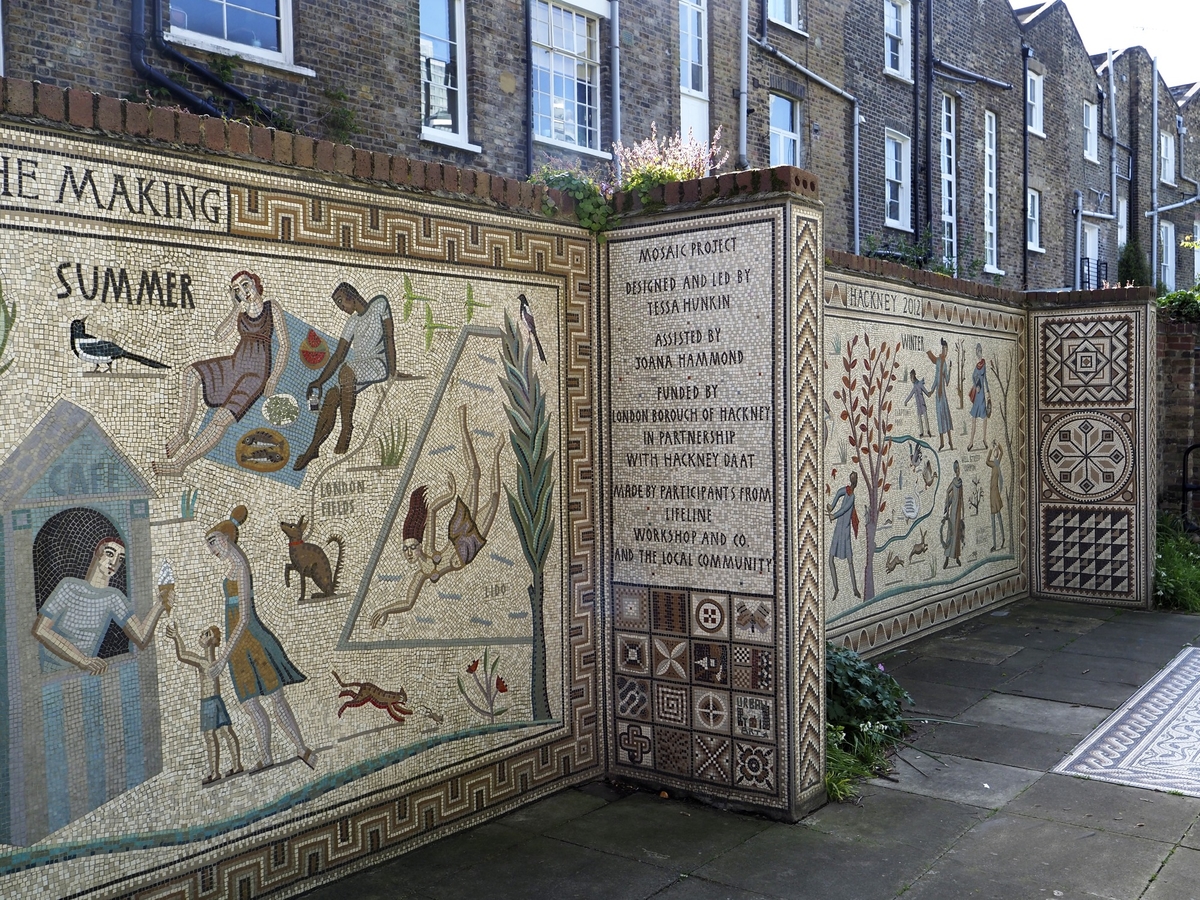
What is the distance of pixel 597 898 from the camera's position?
4281mm

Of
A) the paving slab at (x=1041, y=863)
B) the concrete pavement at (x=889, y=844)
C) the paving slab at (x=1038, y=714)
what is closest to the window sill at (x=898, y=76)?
the paving slab at (x=1038, y=714)

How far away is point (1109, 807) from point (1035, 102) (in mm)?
22533

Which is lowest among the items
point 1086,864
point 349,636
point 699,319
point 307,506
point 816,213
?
point 1086,864

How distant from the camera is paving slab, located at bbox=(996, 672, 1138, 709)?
7102 millimetres

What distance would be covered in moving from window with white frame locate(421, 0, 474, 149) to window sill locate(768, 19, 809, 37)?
6287 millimetres

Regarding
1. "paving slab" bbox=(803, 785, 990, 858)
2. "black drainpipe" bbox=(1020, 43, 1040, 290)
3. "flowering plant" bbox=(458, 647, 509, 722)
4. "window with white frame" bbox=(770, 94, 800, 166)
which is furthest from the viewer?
"black drainpipe" bbox=(1020, 43, 1040, 290)

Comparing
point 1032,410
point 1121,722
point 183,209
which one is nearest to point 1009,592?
point 1032,410

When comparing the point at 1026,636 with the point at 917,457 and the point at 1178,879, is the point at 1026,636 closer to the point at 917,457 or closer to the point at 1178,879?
the point at 917,457

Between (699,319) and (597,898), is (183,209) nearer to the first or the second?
(699,319)

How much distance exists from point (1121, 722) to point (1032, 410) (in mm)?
4665

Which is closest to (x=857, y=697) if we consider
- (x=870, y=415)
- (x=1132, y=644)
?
(x=870, y=415)

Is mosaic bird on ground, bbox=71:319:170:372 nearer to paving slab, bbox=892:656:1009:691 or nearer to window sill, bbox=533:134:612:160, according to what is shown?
paving slab, bbox=892:656:1009:691

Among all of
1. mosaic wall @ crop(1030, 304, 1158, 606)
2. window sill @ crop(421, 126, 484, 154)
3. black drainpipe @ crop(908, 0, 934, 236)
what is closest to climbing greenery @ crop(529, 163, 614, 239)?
mosaic wall @ crop(1030, 304, 1158, 606)

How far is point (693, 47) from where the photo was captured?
626 inches
